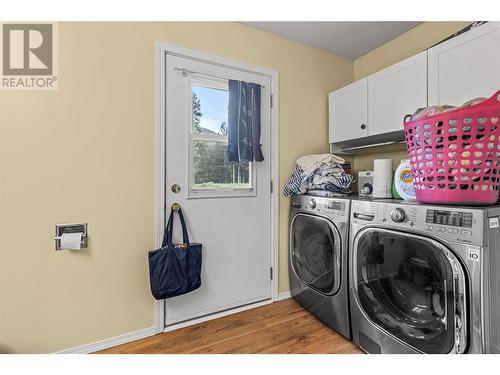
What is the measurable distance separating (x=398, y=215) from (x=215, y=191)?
1.21 meters

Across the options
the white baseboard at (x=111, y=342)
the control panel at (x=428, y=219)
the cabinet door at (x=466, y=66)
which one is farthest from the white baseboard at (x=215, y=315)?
the cabinet door at (x=466, y=66)

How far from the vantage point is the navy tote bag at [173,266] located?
4.94ft

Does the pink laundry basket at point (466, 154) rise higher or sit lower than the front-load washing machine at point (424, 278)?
higher

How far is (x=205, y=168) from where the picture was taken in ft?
5.96

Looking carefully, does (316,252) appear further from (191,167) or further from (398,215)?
(191,167)

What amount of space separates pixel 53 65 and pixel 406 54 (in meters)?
2.56

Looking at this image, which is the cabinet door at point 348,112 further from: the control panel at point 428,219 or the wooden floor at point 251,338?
the wooden floor at point 251,338

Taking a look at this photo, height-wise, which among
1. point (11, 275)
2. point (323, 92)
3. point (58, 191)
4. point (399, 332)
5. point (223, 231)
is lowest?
point (399, 332)

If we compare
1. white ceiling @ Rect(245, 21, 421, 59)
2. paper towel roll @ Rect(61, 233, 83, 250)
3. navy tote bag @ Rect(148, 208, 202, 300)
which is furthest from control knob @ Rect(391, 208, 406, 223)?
paper towel roll @ Rect(61, 233, 83, 250)

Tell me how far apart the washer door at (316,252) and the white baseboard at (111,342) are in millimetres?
1187

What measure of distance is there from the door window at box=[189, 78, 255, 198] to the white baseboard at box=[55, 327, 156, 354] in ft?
3.17
